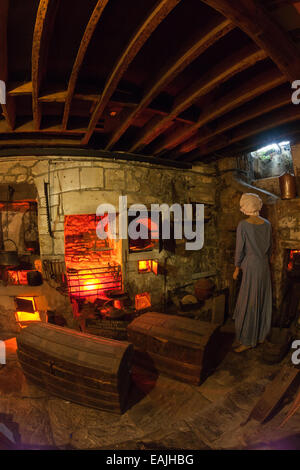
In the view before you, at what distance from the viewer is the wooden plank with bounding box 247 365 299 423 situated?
8.25ft

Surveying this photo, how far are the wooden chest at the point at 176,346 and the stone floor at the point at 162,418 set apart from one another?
0.18m

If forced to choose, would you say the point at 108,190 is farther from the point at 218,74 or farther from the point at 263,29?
the point at 263,29

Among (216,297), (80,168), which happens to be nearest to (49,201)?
(80,168)

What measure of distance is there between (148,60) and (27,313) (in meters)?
6.13

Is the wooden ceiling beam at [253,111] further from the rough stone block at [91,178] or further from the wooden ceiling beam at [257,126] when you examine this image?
the rough stone block at [91,178]

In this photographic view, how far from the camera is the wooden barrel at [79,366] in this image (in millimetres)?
2750

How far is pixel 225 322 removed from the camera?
5.23 meters

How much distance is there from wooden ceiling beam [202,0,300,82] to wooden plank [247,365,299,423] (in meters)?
3.88

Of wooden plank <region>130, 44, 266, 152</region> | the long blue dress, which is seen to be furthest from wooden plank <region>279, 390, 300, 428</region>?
wooden plank <region>130, 44, 266, 152</region>

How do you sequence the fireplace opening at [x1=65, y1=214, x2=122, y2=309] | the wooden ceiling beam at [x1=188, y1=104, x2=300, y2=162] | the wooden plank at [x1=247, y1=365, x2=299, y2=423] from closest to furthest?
the wooden plank at [x1=247, y1=365, x2=299, y2=423] < the wooden ceiling beam at [x1=188, y1=104, x2=300, y2=162] < the fireplace opening at [x1=65, y1=214, x2=122, y2=309]

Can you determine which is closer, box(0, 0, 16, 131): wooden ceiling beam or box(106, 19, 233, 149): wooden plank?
box(0, 0, 16, 131): wooden ceiling beam

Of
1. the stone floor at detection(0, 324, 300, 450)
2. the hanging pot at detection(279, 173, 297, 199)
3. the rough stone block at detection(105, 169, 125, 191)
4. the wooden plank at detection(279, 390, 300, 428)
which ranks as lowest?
the stone floor at detection(0, 324, 300, 450)

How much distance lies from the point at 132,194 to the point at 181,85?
273 centimetres

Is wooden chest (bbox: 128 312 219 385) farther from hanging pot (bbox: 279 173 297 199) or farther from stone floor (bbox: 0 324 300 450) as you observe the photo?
hanging pot (bbox: 279 173 297 199)
